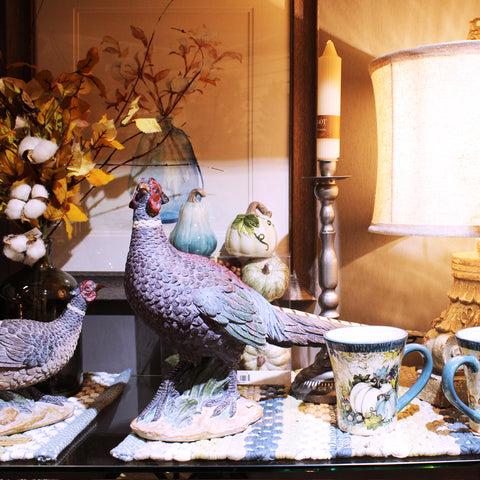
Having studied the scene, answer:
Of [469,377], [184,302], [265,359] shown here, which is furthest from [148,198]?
[469,377]

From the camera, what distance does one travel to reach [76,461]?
0.71m

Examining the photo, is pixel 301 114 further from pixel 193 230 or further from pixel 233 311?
pixel 233 311

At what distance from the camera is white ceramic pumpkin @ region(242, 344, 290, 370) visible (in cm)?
94

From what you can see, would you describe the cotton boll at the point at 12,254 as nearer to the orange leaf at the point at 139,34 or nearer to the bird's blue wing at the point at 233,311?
the bird's blue wing at the point at 233,311

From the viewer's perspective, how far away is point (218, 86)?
1.02 meters

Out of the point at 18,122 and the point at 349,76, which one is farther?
the point at 349,76

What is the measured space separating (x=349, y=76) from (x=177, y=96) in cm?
33

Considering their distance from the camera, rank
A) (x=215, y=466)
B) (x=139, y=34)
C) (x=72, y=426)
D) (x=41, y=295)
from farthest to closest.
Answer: (x=139, y=34), (x=41, y=295), (x=72, y=426), (x=215, y=466)

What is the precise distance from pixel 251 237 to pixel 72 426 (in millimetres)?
393

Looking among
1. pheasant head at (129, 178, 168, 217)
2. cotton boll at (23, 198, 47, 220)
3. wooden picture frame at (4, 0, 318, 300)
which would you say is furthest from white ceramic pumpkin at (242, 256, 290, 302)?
cotton boll at (23, 198, 47, 220)

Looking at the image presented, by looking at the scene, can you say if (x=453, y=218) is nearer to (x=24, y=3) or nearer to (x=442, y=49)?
(x=442, y=49)

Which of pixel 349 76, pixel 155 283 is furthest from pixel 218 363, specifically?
pixel 349 76

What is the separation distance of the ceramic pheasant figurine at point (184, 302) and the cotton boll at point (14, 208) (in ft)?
0.63

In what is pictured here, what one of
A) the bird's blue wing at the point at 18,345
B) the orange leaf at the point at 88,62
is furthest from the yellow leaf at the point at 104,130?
the bird's blue wing at the point at 18,345
